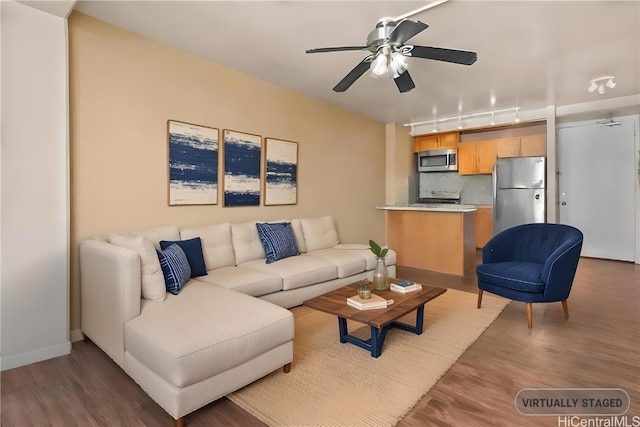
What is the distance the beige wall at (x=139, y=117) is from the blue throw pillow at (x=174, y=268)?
626 millimetres

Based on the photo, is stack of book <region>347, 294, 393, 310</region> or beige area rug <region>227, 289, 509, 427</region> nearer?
beige area rug <region>227, 289, 509, 427</region>

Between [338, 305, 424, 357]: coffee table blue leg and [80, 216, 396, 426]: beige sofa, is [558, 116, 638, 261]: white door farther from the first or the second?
[80, 216, 396, 426]: beige sofa

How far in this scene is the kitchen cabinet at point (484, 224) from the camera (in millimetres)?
6230

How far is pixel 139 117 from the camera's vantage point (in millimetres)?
2912

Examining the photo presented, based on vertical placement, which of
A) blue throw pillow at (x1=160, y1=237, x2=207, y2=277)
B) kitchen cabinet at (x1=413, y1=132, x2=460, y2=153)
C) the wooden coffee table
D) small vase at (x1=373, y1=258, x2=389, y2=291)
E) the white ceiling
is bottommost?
the wooden coffee table

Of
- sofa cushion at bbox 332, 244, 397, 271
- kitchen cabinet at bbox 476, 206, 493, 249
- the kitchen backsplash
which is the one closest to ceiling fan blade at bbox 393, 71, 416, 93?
sofa cushion at bbox 332, 244, 397, 271

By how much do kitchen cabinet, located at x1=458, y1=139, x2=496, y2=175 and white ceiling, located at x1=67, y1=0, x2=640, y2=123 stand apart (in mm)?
1919

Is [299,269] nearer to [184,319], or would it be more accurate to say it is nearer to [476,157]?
[184,319]

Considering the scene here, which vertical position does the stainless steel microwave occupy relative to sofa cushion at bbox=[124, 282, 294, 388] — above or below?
above

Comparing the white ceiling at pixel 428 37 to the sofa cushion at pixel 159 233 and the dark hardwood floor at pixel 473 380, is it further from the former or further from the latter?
the dark hardwood floor at pixel 473 380

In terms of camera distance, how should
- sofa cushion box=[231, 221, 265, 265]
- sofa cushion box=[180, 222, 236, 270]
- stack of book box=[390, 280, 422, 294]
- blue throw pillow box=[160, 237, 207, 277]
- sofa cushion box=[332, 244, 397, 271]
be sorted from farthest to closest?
sofa cushion box=[332, 244, 397, 271] → sofa cushion box=[231, 221, 265, 265] → sofa cushion box=[180, 222, 236, 270] → blue throw pillow box=[160, 237, 207, 277] → stack of book box=[390, 280, 422, 294]

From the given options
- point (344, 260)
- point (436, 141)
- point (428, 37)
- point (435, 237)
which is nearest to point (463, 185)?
point (436, 141)

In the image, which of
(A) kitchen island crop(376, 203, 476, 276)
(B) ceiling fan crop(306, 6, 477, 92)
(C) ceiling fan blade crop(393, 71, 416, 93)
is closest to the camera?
(B) ceiling fan crop(306, 6, 477, 92)

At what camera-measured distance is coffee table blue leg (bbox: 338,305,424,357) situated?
2.32m
